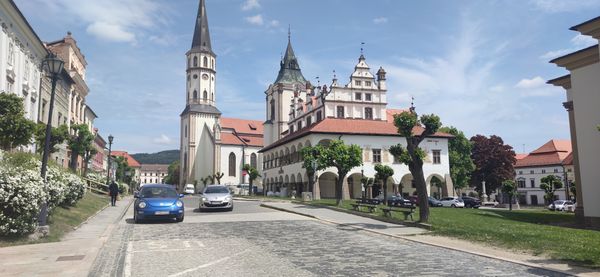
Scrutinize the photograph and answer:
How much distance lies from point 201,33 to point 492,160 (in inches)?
2467

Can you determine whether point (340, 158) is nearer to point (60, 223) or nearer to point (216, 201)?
point (216, 201)

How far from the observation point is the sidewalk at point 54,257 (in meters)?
8.34

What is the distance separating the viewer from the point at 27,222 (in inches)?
479

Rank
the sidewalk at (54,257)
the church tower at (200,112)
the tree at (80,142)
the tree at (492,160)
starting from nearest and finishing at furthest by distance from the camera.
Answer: the sidewalk at (54,257) < the tree at (80,142) < the tree at (492,160) < the church tower at (200,112)

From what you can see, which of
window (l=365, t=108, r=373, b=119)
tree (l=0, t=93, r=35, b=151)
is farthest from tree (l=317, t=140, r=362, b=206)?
window (l=365, t=108, r=373, b=119)

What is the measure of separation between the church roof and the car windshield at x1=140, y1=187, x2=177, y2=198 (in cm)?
6645

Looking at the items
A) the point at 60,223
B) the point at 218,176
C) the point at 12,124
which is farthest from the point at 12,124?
the point at 218,176

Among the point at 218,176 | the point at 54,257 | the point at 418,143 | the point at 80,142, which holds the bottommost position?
the point at 54,257

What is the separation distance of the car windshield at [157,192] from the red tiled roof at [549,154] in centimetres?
6893

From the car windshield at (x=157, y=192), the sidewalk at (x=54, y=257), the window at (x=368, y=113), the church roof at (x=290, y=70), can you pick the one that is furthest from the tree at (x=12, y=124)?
the church roof at (x=290, y=70)

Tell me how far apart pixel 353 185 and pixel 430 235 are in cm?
3937

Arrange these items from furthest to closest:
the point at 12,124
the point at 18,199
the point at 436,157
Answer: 1. the point at 436,157
2. the point at 12,124
3. the point at 18,199

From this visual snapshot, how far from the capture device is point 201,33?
9569 cm

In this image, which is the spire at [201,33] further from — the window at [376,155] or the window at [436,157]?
the window at [436,157]
